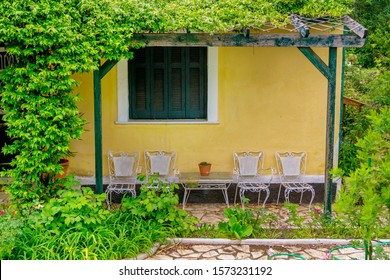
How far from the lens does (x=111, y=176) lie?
9398 millimetres

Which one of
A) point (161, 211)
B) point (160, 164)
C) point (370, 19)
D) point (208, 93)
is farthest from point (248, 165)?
point (370, 19)

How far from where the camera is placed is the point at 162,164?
9.67 metres

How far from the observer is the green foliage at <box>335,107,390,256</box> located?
4.44 metres

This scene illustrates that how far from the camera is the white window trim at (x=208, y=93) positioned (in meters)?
9.61

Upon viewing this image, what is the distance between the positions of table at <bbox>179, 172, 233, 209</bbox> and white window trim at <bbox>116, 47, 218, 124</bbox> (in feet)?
3.47

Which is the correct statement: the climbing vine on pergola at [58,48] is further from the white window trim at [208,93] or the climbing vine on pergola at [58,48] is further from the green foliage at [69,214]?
the white window trim at [208,93]

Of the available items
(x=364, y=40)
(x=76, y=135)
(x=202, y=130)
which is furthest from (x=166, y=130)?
(x=364, y=40)

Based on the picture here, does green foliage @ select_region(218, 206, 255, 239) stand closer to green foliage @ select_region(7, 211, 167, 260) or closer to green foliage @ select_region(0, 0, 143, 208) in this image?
green foliage @ select_region(7, 211, 167, 260)

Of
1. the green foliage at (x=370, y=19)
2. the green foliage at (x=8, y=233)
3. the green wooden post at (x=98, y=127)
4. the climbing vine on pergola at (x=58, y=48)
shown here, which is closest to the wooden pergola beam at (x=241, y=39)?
the climbing vine on pergola at (x=58, y=48)

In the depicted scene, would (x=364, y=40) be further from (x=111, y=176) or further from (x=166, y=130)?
(x=111, y=176)

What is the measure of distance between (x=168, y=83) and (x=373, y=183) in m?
5.79

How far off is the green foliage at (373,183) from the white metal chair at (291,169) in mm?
4665

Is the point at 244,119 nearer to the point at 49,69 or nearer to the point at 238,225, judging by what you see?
the point at 238,225

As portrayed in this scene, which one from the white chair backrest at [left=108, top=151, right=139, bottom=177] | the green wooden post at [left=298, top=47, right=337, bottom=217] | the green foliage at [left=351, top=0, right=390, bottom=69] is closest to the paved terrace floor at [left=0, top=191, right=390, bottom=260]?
the green wooden post at [left=298, top=47, right=337, bottom=217]
